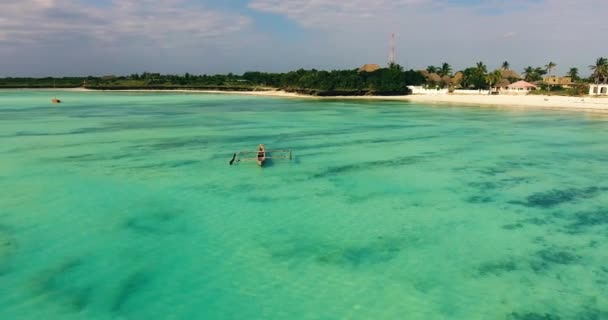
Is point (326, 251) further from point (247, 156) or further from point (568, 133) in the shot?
point (568, 133)

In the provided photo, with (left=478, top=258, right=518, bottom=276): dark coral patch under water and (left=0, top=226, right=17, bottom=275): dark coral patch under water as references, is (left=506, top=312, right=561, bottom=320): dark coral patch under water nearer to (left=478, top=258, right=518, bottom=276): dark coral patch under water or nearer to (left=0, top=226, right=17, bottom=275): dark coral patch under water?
(left=478, top=258, right=518, bottom=276): dark coral patch under water

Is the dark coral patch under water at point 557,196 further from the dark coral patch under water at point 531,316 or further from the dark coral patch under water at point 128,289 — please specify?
the dark coral patch under water at point 128,289

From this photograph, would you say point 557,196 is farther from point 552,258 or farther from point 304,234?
point 304,234

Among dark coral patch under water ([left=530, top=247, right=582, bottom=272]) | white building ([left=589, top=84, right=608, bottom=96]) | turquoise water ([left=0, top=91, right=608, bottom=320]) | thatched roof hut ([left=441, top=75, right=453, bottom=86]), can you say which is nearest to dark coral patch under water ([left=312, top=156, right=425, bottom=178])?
turquoise water ([left=0, top=91, right=608, bottom=320])

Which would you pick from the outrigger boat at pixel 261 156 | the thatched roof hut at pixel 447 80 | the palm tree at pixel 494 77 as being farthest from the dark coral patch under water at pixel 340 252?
the thatched roof hut at pixel 447 80

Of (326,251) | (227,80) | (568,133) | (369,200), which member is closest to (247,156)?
(369,200)
